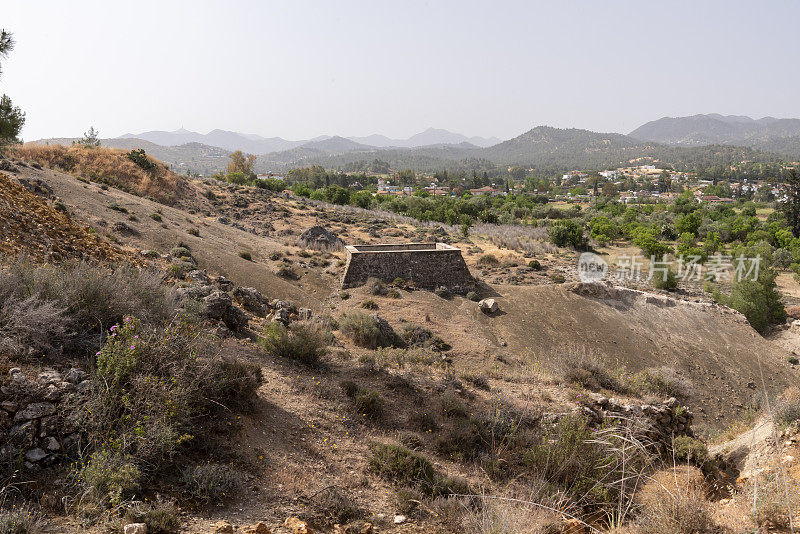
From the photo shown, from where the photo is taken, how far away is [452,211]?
44.0 m

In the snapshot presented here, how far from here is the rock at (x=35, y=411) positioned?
362 centimetres

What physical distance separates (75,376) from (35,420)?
0.51 m

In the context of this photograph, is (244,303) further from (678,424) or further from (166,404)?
(678,424)

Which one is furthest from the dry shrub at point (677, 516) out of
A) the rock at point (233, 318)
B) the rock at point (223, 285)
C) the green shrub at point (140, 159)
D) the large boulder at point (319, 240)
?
the green shrub at point (140, 159)

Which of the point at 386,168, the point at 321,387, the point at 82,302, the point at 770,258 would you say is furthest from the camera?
the point at 386,168

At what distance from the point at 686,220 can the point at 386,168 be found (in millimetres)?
139078

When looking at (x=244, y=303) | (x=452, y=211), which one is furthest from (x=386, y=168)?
(x=244, y=303)

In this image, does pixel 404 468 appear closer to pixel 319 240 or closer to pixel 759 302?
pixel 319 240

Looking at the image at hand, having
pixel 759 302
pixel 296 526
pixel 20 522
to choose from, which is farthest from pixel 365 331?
pixel 759 302

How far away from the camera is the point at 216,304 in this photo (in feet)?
28.2

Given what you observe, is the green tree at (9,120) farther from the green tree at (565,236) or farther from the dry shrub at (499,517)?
the green tree at (565,236)

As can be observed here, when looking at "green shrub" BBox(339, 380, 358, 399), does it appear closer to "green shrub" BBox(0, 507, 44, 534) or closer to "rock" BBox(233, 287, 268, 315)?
"green shrub" BBox(0, 507, 44, 534)

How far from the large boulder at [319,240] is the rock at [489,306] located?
440 inches

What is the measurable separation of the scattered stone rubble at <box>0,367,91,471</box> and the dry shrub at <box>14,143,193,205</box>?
27.2 meters
